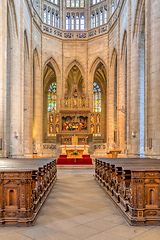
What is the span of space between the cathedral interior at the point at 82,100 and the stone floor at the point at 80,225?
11 cm

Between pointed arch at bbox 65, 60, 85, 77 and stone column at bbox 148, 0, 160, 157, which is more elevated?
pointed arch at bbox 65, 60, 85, 77

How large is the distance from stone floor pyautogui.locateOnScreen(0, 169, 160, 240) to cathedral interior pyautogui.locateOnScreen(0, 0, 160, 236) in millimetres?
107

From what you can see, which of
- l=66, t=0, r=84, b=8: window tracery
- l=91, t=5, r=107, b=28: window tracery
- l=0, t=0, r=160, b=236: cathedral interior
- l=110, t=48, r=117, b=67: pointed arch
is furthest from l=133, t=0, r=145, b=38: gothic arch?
l=66, t=0, r=84, b=8: window tracery

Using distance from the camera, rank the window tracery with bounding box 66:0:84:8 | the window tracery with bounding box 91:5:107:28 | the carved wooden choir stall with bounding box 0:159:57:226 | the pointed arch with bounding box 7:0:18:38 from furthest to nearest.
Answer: the window tracery with bounding box 66:0:84:8 < the window tracery with bounding box 91:5:107:28 < the pointed arch with bounding box 7:0:18:38 < the carved wooden choir stall with bounding box 0:159:57:226

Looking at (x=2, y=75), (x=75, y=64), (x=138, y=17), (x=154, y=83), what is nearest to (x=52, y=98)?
(x=75, y=64)

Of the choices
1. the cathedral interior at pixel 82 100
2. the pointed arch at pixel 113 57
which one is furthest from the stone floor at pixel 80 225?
the pointed arch at pixel 113 57

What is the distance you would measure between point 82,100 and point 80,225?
20362mm

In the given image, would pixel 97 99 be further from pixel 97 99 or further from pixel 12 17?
pixel 12 17

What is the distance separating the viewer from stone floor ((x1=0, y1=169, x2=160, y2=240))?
3.60m

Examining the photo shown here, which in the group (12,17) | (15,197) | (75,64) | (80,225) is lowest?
(80,225)

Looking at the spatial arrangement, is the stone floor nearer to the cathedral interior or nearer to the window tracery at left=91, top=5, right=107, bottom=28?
the cathedral interior

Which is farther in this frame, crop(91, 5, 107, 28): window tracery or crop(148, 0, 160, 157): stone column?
crop(91, 5, 107, 28): window tracery

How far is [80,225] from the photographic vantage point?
413cm

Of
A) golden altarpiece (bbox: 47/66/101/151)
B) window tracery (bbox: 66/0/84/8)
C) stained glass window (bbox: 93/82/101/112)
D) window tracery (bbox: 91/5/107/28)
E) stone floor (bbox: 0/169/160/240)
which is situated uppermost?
window tracery (bbox: 66/0/84/8)
